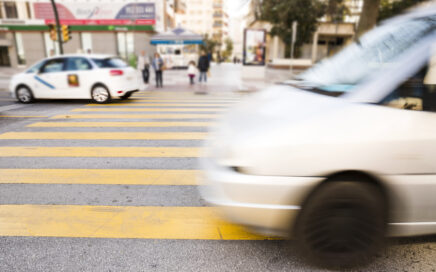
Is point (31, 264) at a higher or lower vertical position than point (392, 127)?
lower

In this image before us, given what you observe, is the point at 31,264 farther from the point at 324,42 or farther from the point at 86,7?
the point at 324,42

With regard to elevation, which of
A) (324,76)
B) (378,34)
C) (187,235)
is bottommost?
(187,235)

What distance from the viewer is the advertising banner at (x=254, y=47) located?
18.6 metres

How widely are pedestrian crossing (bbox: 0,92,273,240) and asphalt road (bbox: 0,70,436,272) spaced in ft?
0.04

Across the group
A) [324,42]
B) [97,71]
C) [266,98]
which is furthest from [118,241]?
[324,42]

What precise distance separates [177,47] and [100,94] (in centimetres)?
2433

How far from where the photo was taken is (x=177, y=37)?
30875 mm

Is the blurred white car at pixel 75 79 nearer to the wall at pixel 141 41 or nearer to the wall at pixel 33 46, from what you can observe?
the wall at pixel 141 41

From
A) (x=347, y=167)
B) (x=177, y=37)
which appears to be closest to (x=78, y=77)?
(x=347, y=167)

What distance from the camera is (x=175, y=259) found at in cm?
257

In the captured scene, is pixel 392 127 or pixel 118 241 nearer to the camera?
pixel 392 127

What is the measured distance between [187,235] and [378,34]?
2776mm

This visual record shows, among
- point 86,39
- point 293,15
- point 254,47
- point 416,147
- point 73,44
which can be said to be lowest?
point 416,147

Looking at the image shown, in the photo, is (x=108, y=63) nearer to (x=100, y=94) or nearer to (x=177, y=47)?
(x=100, y=94)
